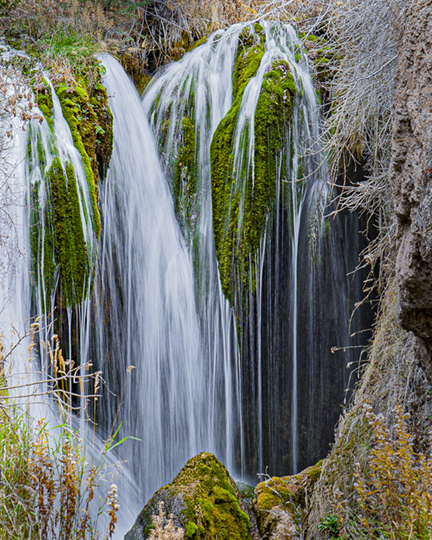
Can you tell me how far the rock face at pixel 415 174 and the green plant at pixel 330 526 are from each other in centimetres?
118

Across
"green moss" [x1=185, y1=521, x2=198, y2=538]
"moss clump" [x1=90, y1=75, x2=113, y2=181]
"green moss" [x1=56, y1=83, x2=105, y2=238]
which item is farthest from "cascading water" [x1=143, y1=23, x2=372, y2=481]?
"green moss" [x1=185, y1=521, x2=198, y2=538]

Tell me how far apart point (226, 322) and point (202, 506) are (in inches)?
95.5

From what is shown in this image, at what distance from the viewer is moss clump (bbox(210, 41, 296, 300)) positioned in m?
5.36

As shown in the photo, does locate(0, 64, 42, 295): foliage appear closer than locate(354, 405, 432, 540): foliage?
No

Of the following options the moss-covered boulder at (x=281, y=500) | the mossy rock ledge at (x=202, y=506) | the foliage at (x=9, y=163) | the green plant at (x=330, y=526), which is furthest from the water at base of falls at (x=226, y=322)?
the green plant at (x=330, y=526)

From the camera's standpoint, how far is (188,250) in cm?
588

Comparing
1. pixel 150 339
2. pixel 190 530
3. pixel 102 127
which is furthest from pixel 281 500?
pixel 102 127

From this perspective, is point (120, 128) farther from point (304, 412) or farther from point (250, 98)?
point (304, 412)

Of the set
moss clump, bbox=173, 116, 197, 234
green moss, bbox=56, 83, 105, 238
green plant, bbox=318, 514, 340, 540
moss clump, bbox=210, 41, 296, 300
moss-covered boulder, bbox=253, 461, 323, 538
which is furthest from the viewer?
moss clump, bbox=173, 116, 197, 234

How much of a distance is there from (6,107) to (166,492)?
3.97 meters

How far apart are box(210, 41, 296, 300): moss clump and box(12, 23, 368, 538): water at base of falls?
0.19 ft

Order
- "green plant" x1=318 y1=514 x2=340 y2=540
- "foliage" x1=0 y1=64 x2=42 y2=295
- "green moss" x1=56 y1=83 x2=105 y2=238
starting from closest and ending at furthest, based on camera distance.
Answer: "green plant" x1=318 y1=514 x2=340 y2=540, "foliage" x1=0 y1=64 x2=42 y2=295, "green moss" x1=56 y1=83 x2=105 y2=238

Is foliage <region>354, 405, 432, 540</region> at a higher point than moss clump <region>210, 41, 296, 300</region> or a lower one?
lower

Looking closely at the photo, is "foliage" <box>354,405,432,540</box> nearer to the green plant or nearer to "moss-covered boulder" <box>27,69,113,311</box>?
the green plant
